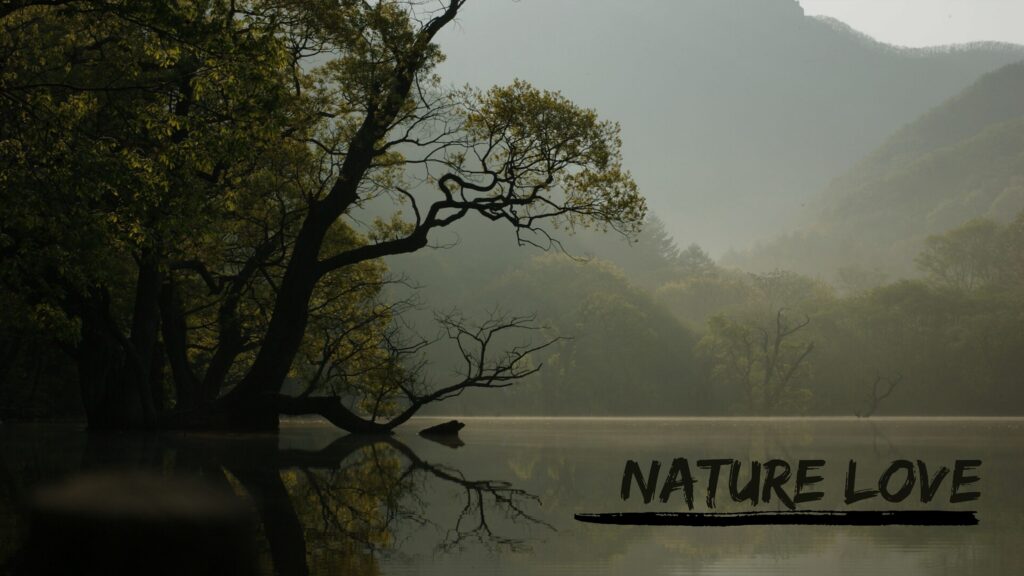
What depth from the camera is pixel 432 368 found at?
108m

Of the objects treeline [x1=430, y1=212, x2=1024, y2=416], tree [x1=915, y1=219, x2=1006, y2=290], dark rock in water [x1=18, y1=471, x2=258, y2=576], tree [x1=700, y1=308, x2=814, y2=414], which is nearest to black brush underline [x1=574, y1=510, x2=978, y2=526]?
dark rock in water [x1=18, y1=471, x2=258, y2=576]

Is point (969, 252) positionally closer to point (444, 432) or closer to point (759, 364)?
point (759, 364)

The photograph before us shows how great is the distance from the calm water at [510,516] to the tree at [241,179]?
4095 mm

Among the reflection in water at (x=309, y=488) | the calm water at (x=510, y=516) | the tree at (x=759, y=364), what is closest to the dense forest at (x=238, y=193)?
the reflection in water at (x=309, y=488)

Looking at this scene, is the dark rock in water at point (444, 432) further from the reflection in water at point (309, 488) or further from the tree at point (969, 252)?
the tree at point (969, 252)

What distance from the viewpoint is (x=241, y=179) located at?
2416cm

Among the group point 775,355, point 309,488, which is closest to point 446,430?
point 309,488

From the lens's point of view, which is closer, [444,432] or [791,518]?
[791,518]

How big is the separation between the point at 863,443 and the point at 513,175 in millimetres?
10665

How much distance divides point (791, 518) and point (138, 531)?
222 inches

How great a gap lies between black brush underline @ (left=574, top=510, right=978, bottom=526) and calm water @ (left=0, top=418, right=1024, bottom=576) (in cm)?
27

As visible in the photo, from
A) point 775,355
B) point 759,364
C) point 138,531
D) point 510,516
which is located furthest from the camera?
point 759,364

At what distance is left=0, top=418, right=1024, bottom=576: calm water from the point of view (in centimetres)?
692

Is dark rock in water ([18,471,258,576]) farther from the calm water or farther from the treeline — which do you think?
the treeline
